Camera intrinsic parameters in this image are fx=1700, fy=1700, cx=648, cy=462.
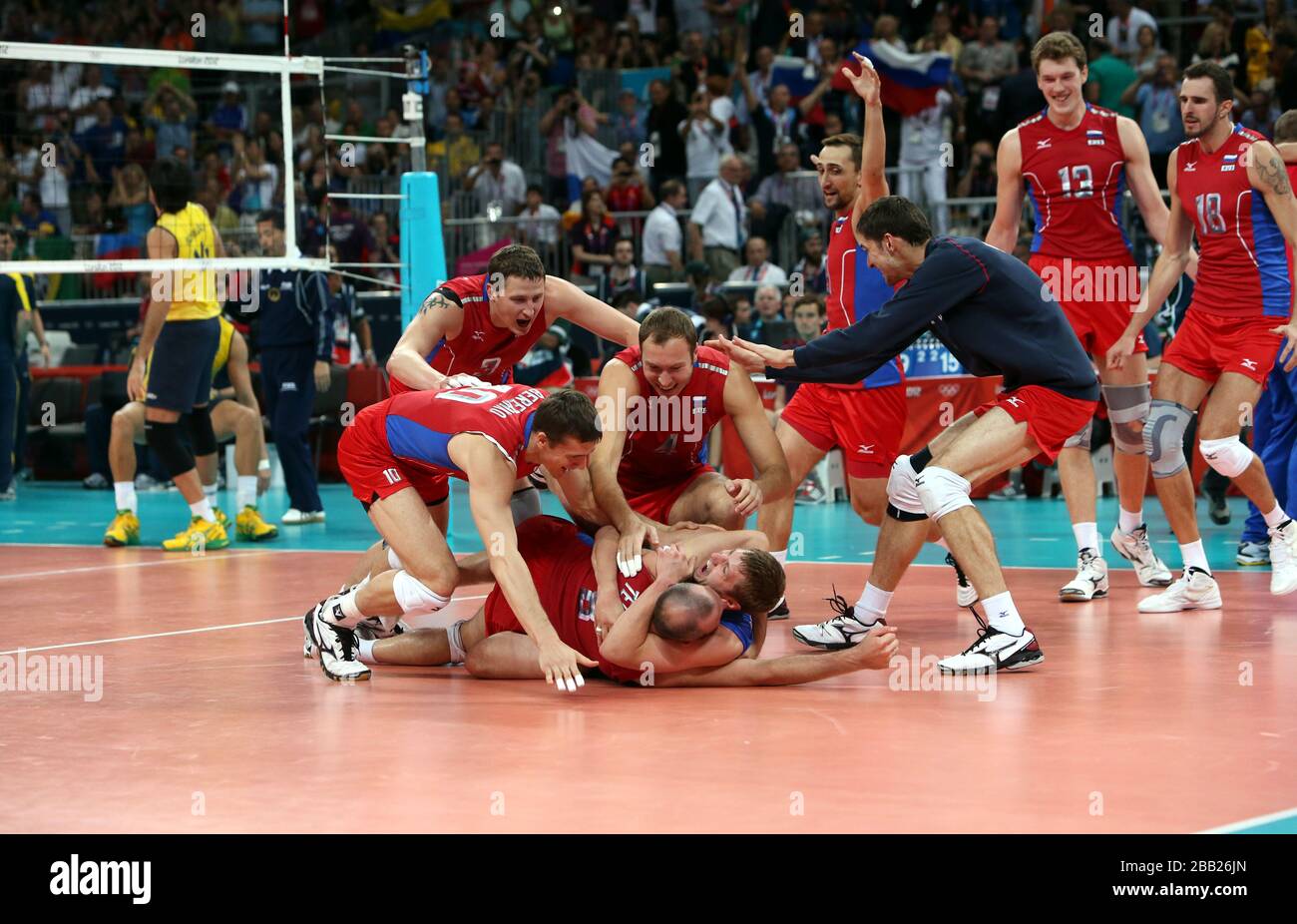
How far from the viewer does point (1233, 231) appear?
8.87m

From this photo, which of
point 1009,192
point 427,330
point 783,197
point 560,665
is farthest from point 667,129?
point 560,665

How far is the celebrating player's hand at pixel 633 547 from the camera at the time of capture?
6500 millimetres

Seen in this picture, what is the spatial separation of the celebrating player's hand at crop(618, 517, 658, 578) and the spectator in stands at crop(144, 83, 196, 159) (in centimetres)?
1479

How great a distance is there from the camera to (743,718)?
235 inches

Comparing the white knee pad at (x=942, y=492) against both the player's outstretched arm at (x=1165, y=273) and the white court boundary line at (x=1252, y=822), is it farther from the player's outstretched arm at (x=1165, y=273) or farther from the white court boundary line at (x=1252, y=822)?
the white court boundary line at (x=1252, y=822)

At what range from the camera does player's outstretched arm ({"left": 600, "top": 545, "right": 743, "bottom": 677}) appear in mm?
6277

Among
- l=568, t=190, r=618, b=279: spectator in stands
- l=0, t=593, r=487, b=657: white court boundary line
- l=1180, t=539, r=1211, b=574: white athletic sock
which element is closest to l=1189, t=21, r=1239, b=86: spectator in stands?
l=568, t=190, r=618, b=279: spectator in stands

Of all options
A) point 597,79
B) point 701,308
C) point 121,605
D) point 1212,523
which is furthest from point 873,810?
point 597,79

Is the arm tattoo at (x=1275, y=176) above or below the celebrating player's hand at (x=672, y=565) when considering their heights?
above

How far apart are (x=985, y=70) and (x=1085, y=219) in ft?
31.1

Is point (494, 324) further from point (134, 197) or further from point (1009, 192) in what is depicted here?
point (134, 197)

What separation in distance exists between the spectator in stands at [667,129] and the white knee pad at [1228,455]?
11424 millimetres

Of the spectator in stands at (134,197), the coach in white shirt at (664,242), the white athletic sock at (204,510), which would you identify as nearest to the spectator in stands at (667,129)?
the coach in white shirt at (664,242)

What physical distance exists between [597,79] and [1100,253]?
1337 cm
